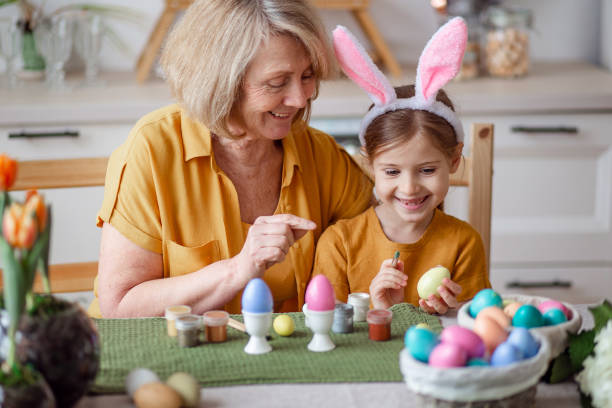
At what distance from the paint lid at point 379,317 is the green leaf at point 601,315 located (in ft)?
0.94

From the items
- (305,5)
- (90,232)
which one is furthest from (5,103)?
(305,5)

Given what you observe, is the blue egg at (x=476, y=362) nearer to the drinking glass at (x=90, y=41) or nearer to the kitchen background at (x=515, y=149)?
the kitchen background at (x=515, y=149)

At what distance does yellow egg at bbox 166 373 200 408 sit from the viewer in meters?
0.96

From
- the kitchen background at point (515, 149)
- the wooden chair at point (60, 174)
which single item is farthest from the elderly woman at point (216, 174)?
the kitchen background at point (515, 149)

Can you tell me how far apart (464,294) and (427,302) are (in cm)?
30

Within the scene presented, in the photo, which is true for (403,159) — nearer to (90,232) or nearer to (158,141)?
(158,141)

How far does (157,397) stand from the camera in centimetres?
94

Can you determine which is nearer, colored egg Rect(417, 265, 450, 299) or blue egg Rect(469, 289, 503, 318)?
blue egg Rect(469, 289, 503, 318)

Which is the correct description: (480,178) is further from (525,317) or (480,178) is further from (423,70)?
(525,317)

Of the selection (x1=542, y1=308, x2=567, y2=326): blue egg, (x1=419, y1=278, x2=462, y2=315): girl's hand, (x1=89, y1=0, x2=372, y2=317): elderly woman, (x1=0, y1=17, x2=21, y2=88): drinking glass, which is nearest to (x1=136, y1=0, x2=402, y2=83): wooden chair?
(x1=0, y1=17, x2=21, y2=88): drinking glass

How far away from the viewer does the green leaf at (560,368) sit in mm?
1031

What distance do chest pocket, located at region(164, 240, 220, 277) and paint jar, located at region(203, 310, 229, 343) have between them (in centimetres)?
35

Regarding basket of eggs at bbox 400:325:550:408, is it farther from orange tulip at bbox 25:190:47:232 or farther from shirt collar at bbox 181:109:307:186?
shirt collar at bbox 181:109:307:186

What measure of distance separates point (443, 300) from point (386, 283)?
0.13 meters
